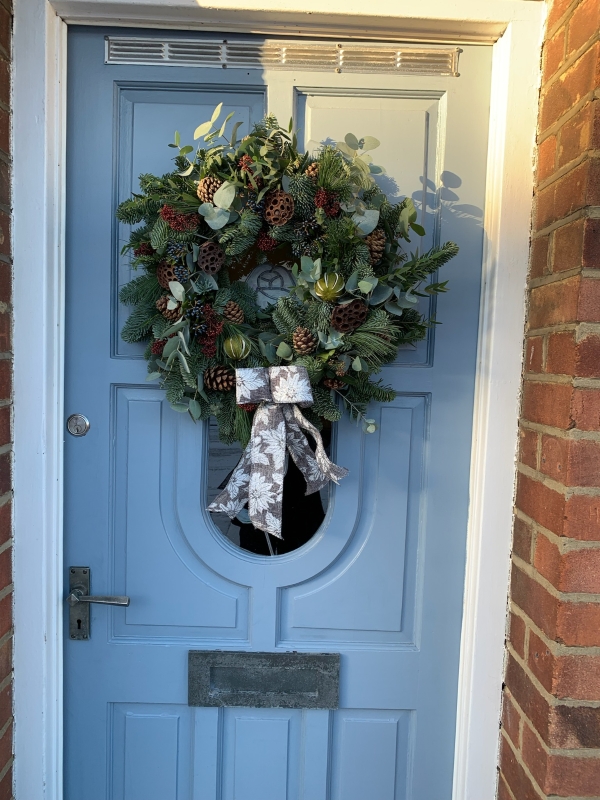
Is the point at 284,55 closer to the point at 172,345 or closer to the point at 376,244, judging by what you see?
the point at 376,244

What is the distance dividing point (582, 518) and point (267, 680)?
A: 896 mm

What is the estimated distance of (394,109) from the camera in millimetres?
1349

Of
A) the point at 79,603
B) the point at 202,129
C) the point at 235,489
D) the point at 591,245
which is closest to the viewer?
the point at 591,245

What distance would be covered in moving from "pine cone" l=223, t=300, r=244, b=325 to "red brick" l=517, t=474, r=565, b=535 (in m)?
0.79

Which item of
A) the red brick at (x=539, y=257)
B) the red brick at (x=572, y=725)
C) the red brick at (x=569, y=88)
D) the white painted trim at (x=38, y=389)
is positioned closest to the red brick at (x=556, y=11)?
the red brick at (x=569, y=88)

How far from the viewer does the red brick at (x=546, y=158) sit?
1.22 meters

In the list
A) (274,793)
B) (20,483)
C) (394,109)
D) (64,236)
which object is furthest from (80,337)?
(274,793)

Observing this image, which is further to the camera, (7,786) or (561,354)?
(7,786)

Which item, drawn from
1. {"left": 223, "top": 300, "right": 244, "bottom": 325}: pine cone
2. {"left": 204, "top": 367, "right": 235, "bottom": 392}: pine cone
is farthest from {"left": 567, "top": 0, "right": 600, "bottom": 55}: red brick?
{"left": 204, "top": 367, "right": 235, "bottom": 392}: pine cone

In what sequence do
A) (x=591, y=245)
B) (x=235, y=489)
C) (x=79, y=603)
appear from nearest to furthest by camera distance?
(x=591, y=245) → (x=235, y=489) → (x=79, y=603)

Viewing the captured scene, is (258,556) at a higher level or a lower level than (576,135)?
lower

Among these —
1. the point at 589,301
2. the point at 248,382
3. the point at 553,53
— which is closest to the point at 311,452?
the point at 248,382

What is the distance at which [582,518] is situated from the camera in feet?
3.67

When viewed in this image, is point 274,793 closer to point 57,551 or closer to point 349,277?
point 57,551
